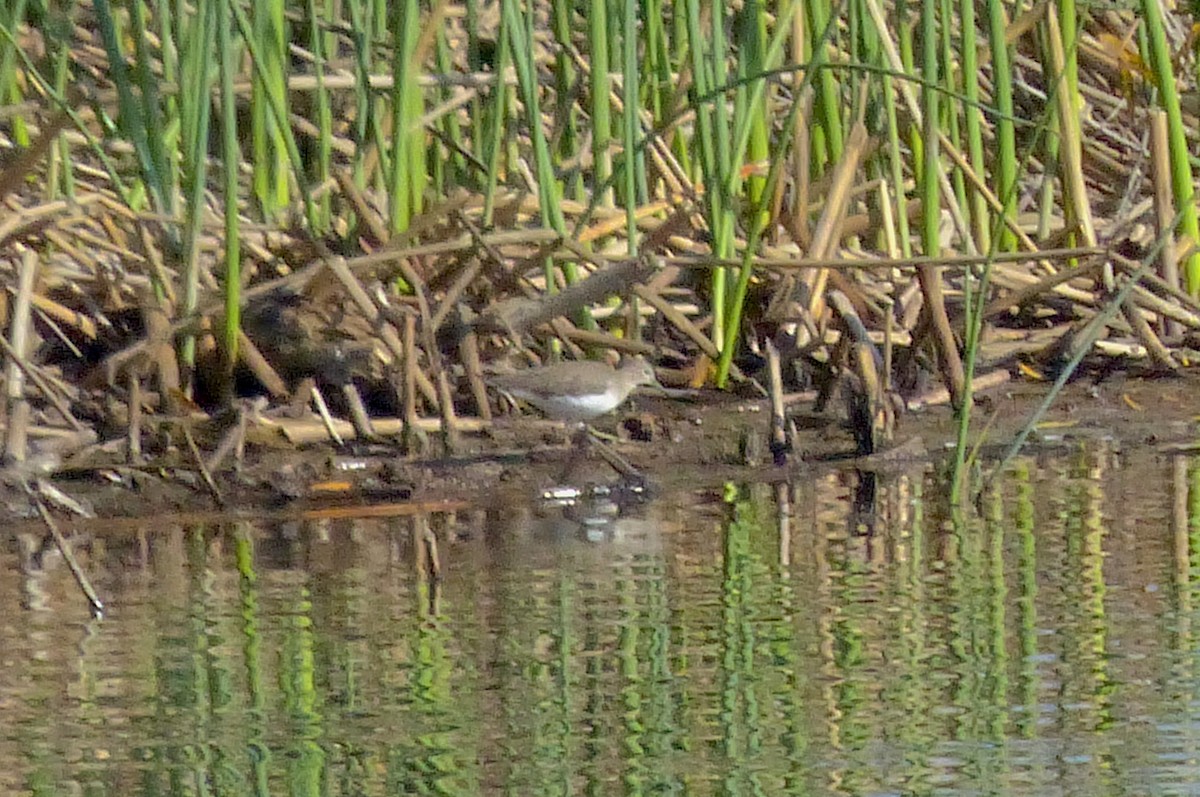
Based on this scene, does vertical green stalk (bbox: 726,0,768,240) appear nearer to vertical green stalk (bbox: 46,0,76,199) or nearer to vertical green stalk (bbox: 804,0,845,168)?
vertical green stalk (bbox: 804,0,845,168)

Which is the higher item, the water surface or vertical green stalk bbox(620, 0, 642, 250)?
vertical green stalk bbox(620, 0, 642, 250)

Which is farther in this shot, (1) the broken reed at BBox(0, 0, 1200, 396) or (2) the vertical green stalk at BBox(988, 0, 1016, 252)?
(2) the vertical green stalk at BBox(988, 0, 1016, 252)

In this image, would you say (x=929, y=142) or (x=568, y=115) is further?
(x=568, y=115)

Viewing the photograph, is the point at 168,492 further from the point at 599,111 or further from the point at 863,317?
the point at 863,317

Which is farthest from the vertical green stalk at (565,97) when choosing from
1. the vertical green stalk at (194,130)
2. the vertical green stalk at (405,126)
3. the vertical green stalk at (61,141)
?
the vertical green stalk at (61,141)

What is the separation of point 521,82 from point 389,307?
0.64m

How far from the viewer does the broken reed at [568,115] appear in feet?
19.0

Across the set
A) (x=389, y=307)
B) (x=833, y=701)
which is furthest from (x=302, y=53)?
(x=833, y=701)

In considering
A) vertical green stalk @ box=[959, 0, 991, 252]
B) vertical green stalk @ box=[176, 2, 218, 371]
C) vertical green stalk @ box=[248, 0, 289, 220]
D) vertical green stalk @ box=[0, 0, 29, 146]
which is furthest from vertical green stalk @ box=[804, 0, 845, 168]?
vertical green stalk @ box=[0, 0, 29, 146]

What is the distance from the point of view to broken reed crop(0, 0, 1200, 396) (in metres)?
5.80

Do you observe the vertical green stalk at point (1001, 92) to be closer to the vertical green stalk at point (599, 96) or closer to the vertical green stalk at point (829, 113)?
the vertical green stalk at point (829, 113)

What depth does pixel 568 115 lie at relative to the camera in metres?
7.05

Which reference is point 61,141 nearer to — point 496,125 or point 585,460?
point 496,125

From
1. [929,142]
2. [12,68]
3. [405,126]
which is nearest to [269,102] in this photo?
[405,126]
